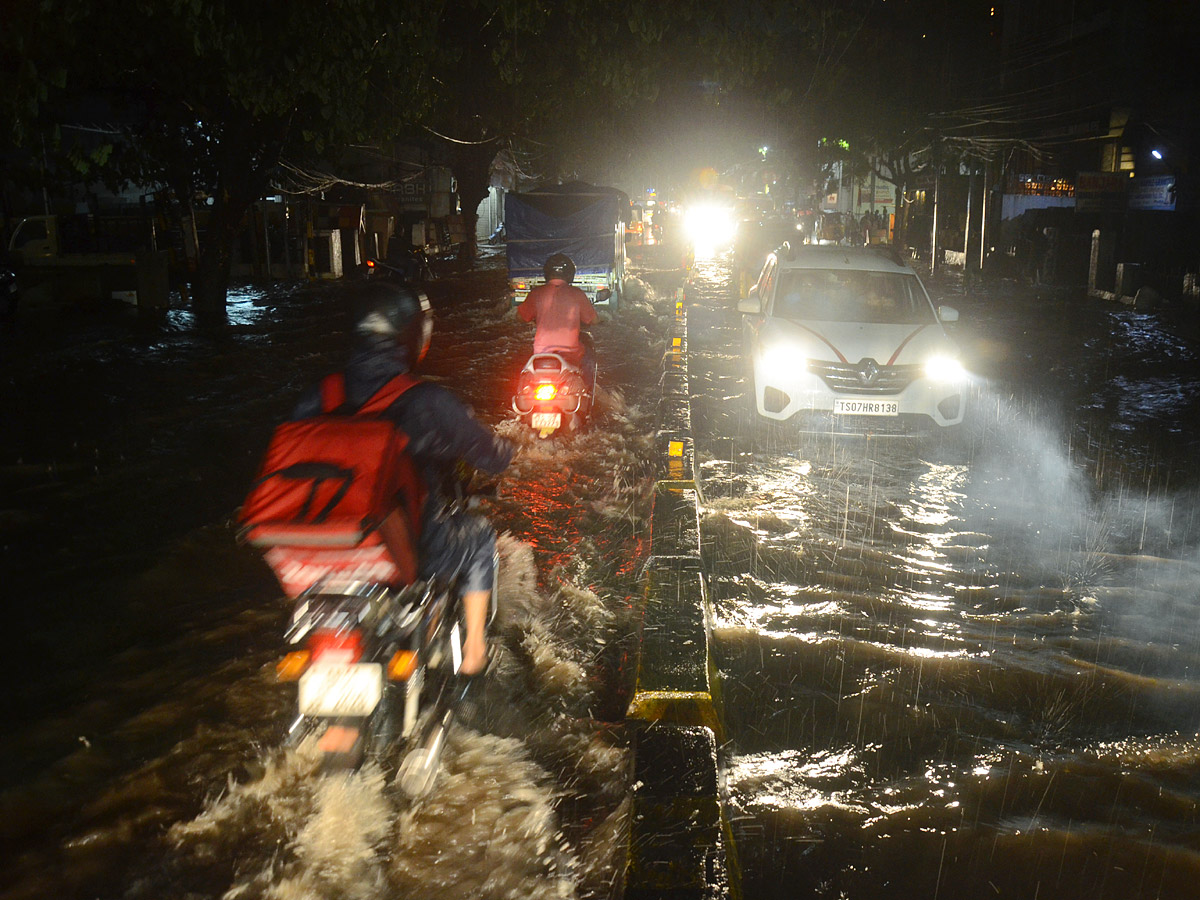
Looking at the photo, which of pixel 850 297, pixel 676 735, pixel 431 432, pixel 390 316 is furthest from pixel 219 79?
pixel 676 735

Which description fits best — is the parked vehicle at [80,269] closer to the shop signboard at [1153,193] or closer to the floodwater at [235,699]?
the floodwater at [235,699]

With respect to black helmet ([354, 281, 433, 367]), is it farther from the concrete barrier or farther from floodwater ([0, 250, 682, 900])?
the concrete barrier

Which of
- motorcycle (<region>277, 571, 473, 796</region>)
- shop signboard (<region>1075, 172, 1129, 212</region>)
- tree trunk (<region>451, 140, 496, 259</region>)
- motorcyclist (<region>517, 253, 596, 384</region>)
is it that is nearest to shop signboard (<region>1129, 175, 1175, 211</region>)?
shop signboard (<region>1075, 172, 1129, 212</region>)

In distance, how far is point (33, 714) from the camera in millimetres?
4375

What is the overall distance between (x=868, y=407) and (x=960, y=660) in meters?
4.26

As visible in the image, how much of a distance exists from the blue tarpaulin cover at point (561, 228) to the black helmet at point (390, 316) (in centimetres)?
1860

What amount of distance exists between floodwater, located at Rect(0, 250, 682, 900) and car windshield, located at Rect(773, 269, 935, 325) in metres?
2.00

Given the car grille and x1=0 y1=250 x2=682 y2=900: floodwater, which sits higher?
the car grille

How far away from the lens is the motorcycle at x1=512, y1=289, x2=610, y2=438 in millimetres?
8508

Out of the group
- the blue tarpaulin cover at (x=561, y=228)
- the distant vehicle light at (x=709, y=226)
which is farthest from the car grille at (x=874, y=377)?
the distant vehicle light at (x=709, y=226)

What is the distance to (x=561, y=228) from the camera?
22328 millimetres

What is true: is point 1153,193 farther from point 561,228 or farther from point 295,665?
point 295,665

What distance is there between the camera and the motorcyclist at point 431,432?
329 centimetres

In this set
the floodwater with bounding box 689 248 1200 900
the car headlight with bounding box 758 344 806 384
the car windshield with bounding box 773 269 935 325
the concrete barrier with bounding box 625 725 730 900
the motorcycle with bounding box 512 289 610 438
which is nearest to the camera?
the concrete barrier with bounding box 625 725 730 900
